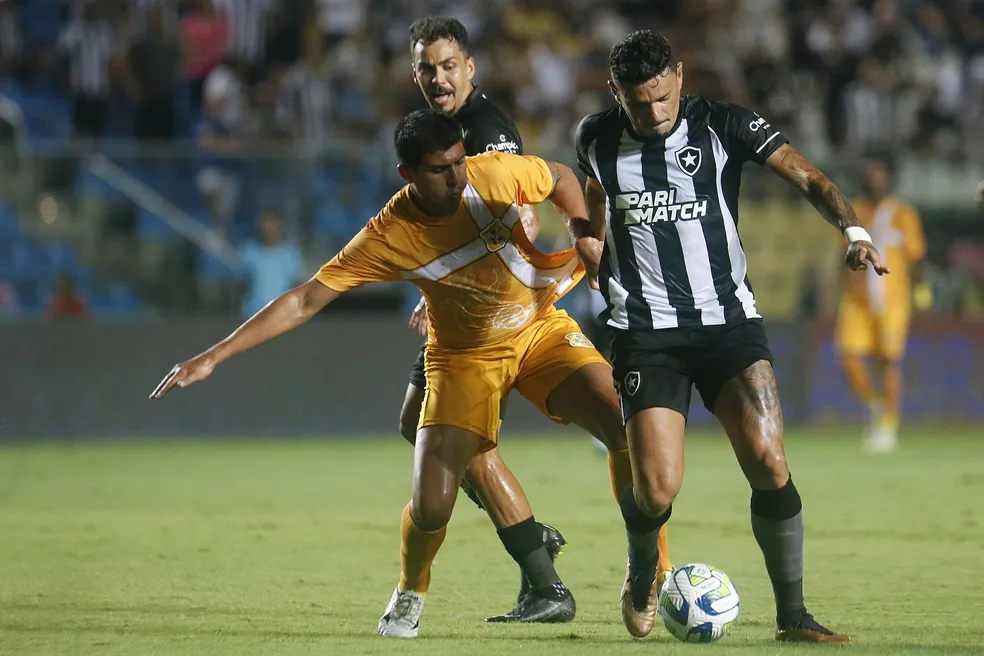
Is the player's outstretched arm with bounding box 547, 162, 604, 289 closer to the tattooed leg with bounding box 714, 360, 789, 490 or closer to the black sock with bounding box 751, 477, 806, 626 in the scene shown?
the tattooed leg with bounding box 714, 360, 789, 490

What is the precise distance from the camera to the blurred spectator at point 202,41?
56.1 feet

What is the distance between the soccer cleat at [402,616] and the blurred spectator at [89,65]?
37.7 ft

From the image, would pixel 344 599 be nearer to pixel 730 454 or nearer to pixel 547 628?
pixel 547 628

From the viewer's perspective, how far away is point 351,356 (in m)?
15.9

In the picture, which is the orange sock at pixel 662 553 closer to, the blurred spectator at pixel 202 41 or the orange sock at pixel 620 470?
the orange sock at pixel 620 470

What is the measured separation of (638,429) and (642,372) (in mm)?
219

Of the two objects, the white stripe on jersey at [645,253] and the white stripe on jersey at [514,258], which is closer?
the white stripe on jersey at [645,253]

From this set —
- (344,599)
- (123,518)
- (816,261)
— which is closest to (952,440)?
(816,261)

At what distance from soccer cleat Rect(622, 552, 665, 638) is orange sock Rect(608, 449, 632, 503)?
0.43 metres

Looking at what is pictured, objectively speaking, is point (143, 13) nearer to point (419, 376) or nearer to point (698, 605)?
point (419, 376)

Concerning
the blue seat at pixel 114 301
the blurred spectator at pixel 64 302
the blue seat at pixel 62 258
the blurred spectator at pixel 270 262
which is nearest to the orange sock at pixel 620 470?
the blurred spectator at pixel 270 262

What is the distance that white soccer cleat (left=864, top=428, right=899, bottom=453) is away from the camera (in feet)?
46.0

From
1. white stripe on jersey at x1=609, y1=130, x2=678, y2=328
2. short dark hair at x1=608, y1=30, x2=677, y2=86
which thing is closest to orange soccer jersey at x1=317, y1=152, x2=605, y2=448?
white stripe on jersey at x1=609, y1=130, x2=678, y2=328

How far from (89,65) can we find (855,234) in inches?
512
